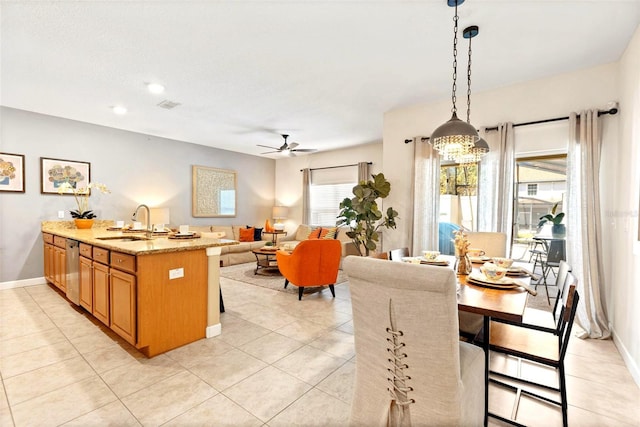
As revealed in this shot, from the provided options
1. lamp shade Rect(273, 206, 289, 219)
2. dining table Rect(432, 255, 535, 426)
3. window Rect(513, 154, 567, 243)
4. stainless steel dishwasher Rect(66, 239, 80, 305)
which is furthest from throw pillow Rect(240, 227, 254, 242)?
dining table Rect(432, 255, 535, 426)

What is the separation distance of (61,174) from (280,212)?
14.8 feet

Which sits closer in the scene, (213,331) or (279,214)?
(213,331)

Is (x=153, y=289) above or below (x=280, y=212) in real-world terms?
below

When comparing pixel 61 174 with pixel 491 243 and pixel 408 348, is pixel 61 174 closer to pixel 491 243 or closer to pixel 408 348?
pixel 408 348

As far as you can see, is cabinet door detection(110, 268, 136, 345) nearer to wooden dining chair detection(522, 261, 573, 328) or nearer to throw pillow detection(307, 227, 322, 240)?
wooden dining chair detection(522, 261, 573, 328)

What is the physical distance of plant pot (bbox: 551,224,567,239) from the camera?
4.04m

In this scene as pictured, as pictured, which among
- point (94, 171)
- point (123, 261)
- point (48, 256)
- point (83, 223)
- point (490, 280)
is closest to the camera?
point (490, 280)

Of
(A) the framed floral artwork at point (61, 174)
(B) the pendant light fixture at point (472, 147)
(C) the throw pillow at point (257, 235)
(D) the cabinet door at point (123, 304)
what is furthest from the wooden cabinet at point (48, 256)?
(B) the pendant light fixture at point (472, 147)

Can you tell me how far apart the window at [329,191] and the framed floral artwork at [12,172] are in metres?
5.46

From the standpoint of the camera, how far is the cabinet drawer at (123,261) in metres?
2.39

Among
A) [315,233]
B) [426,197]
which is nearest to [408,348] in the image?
[426,197]

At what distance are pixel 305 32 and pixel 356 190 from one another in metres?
2.55

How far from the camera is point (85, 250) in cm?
313

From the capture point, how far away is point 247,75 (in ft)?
11.1
